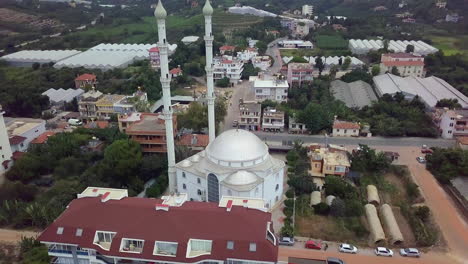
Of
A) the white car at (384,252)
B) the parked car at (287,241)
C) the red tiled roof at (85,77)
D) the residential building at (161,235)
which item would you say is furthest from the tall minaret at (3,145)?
the white car at (384,252)

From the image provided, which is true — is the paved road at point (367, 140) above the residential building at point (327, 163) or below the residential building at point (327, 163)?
below

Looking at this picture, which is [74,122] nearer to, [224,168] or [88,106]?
[88,106]

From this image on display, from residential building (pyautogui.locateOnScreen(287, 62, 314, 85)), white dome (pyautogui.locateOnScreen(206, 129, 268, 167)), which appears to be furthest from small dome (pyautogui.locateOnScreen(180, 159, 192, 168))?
residential building (pyautogui.locateOnScreen(287, 62, 314, 85))

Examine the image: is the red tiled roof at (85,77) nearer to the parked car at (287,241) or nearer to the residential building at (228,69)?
the residential building at (228,69)

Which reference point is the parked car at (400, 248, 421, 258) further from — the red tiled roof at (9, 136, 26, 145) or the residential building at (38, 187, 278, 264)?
the red tiled roof at (9, 136, 26, 145)

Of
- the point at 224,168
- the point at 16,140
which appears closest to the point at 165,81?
the point at 224,168

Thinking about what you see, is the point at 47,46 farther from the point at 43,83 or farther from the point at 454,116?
the point at 454,116
